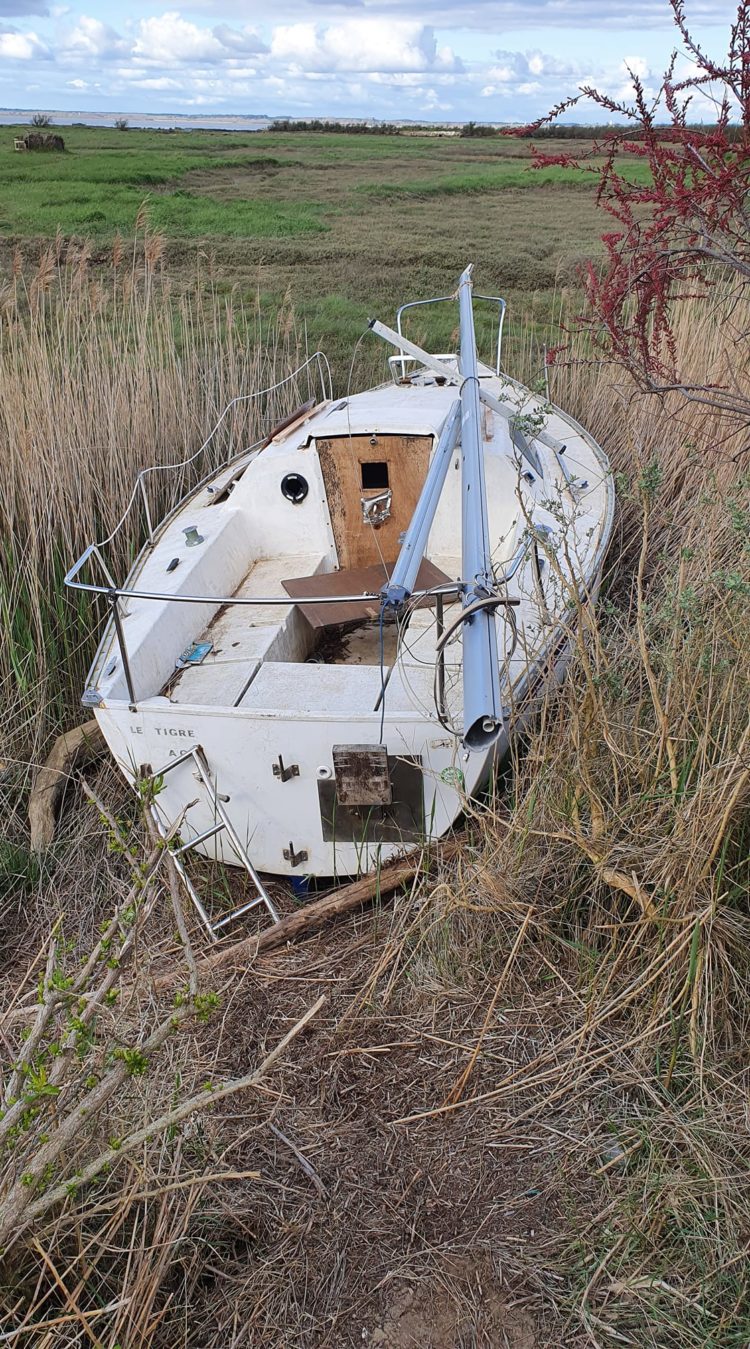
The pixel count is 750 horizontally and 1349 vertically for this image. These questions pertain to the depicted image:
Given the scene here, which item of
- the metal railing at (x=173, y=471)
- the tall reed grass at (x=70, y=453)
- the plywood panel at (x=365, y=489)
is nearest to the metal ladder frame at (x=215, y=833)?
the metal railing at (x=173, y=471)

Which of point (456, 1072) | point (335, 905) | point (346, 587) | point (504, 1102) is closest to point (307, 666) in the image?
point (346, 587)

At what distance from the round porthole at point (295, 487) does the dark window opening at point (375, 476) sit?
33 cm

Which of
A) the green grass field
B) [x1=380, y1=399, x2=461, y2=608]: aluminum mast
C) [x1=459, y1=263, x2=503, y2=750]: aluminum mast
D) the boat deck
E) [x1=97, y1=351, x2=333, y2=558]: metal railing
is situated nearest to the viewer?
[x1=459, y1=263, x2=503, y2=750]: aluminum mast

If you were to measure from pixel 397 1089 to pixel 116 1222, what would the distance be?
884 mm

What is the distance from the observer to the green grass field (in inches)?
558

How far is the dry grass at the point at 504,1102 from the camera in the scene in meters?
2.10

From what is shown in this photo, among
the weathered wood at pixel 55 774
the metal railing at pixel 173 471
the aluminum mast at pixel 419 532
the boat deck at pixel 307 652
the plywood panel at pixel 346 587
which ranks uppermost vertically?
the aluminum mast at pixel 419 532

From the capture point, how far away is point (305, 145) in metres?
45.3

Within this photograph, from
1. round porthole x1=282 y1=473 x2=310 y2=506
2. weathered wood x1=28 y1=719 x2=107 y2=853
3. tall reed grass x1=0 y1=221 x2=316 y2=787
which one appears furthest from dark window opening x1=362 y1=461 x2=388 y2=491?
weathered wood x1=28 y1=719 x2=107 y2=853

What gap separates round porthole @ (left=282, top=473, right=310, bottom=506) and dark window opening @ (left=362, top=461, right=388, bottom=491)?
1.08ft

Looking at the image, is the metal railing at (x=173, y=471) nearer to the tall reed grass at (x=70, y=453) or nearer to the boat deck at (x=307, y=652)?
the tall reed grass at (x=70, y=453)

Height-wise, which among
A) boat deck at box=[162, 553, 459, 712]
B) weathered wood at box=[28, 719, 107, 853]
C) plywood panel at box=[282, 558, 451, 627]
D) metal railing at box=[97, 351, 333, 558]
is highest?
metal railing at box=[97, 351, 333, 558]

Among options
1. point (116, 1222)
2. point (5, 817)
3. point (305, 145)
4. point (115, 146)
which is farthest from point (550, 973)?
point (305, 145)

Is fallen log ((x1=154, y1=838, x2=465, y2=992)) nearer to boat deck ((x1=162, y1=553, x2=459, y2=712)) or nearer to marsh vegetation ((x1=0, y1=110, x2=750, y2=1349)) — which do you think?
marsh vegetation ((x1=0, y1=110, x2=750, y2=1349))
